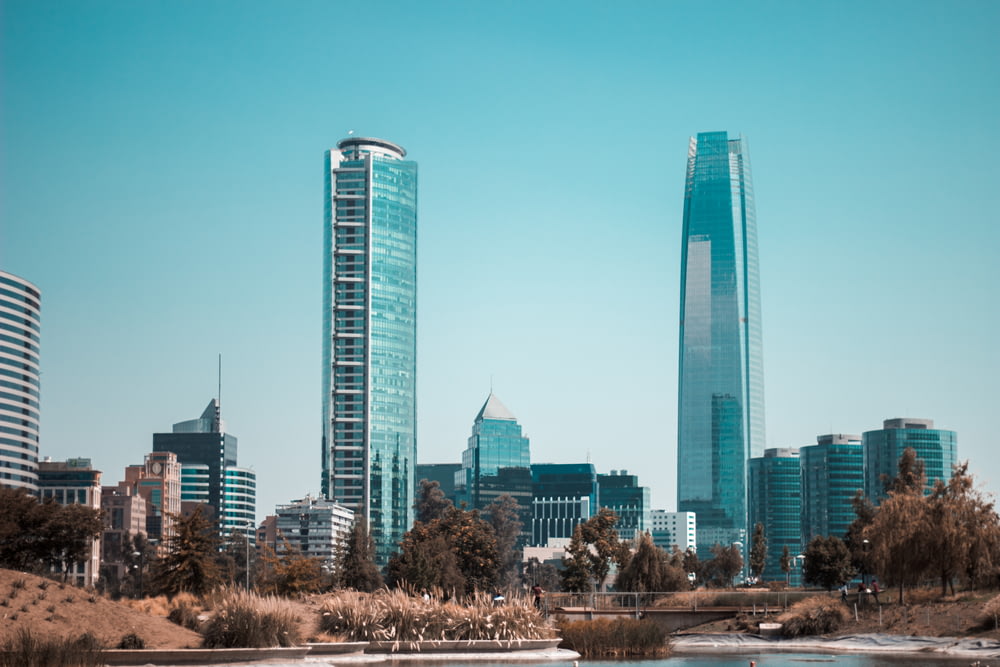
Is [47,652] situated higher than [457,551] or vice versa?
[47,652]

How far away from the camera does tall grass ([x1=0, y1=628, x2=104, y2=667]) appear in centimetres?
3128


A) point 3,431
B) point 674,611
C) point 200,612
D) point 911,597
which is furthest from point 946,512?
point 3,431

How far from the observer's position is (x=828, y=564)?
106812mm

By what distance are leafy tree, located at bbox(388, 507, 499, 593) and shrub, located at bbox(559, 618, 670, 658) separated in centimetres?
2477

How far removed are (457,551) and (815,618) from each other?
121 feet

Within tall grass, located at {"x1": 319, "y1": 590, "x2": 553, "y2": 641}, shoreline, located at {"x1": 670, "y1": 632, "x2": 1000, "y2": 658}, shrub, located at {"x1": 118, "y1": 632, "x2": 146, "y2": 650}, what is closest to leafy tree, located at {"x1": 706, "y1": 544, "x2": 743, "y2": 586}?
shoreline, located at {"x1": 670, "y1": 632, "x2": 1000, "y2": 658}

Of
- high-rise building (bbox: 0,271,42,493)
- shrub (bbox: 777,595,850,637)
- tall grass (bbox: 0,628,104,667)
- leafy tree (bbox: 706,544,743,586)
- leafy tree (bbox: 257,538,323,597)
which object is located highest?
high-rise building (bbox: 0,271,42,493)

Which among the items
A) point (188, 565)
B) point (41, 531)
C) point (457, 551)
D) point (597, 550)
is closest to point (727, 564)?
point (597, 550)

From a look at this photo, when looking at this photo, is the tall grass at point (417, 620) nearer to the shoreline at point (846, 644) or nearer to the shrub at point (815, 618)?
the shoreline at point (846, 644)

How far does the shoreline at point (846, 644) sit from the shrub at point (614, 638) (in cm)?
605

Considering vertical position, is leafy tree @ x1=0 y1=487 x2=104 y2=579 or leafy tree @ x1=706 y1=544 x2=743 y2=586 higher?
leafy tree @ x1=0 y1=487 x2=104 y2=579

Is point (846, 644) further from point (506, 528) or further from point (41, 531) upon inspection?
point (506, 528)

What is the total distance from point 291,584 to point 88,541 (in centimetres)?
3875

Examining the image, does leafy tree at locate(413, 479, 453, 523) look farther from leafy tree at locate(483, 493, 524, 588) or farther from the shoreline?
the shoreline
